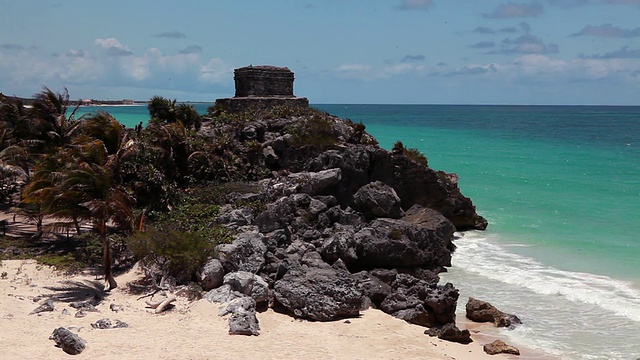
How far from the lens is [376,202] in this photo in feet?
68.3

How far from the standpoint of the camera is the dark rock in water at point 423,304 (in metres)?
14.5

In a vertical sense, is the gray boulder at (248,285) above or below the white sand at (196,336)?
above

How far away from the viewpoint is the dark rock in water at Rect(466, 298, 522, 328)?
14758mm

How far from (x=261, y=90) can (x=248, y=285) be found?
16.9 meters

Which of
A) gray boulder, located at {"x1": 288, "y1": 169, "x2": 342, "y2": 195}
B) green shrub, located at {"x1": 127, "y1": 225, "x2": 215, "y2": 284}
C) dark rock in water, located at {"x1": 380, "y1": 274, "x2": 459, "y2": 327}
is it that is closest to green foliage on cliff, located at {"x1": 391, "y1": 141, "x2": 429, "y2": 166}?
gray boulder, located at {"x1": 288, "y1": 169, "x2": 342, "y2": 195}

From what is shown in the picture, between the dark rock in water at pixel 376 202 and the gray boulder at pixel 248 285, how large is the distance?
23.5 ft

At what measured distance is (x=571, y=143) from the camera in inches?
2761

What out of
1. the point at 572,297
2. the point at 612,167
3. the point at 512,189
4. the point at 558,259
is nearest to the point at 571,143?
the point at 612,167

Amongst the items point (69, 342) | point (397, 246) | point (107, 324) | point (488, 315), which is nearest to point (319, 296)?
point (488, 315)

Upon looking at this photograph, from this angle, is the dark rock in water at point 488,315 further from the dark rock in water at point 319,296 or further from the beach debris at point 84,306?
the beach debris at point 84,306

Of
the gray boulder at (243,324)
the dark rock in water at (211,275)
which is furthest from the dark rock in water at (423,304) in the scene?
the dark rock in water at (211,275)

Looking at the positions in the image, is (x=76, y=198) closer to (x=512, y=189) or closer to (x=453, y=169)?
(x=512, y=189)

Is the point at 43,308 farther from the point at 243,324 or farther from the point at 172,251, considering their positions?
the point at 243,324

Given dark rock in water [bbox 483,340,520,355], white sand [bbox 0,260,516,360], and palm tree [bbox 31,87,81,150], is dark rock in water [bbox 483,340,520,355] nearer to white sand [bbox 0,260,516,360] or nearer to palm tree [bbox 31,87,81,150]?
white sand [bbox 0,260,516,360]
